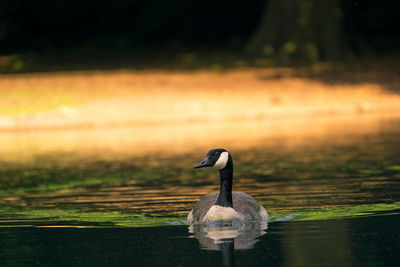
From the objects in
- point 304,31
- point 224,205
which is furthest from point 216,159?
point 304,31

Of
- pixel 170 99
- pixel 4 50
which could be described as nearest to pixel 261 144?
pixel 170 99

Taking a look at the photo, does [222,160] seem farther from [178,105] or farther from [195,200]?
[178,105]

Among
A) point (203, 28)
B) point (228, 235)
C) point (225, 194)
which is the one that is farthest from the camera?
point (203, 28)

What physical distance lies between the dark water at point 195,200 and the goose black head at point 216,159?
778 millimetres

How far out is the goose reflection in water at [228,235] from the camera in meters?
9.30

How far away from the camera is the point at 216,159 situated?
11328 mm

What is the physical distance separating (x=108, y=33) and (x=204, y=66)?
12.3m

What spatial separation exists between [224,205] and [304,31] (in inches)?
907

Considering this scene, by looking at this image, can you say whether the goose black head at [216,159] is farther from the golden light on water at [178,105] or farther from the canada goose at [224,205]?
the golden light on water at [178,105]

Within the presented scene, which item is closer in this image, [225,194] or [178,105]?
[225,194]

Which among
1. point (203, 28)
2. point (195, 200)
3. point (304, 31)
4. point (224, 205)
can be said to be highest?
point (203, 28)

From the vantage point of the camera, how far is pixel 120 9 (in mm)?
45906

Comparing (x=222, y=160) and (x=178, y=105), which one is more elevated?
(x=222, y=160)

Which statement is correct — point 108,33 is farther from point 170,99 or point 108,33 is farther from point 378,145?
point 378,145
